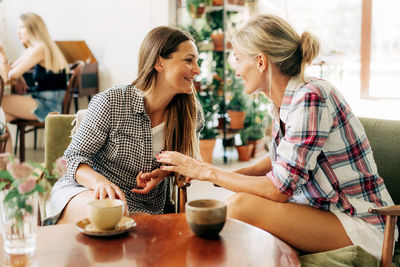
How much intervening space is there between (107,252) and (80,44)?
14.5 ft

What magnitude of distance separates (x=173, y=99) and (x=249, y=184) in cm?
67

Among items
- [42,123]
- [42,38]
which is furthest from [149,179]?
[42,38]

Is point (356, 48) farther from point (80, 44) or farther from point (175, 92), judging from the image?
point (175, 92)

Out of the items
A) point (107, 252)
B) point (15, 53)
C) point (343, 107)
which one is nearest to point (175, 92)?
point (343, 107)

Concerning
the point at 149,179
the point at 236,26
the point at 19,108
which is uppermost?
the point at 236,26

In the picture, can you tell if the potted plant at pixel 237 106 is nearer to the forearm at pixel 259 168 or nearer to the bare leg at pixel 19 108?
the bare leg at pixel 19 108

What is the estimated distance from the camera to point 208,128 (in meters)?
4.96

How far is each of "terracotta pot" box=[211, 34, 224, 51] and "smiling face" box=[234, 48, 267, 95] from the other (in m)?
3.29

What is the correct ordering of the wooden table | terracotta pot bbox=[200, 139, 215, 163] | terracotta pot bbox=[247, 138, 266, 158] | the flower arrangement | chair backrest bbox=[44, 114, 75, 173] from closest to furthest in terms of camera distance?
1. the flower arrangement
2. the wooden table
3. chair backrest bbox=[44, 114, 75, 173]
4. terracotta pot bbox=[200, 139, 215, 163]
5. terracotta pot bbox=[247, 138, 266, 158]

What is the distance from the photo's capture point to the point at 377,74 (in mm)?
6027

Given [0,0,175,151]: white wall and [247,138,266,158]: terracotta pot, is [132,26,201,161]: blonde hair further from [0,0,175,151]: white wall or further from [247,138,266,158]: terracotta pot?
[247,138,266,158]: terracotta pot

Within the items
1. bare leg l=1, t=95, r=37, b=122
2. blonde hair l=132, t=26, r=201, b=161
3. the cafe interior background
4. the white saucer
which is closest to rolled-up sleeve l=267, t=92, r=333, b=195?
the white saucer

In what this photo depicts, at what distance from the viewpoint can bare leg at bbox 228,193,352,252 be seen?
1.58 m

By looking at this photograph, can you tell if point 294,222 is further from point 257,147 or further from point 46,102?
point 257,147
